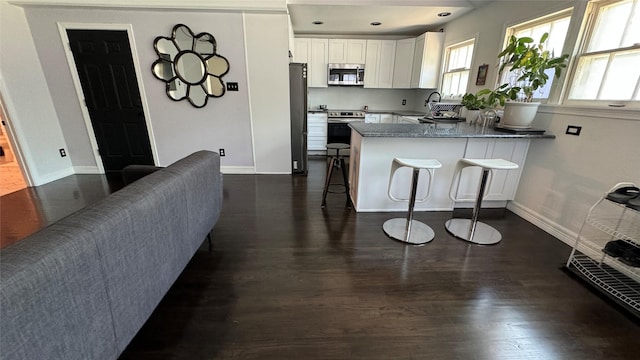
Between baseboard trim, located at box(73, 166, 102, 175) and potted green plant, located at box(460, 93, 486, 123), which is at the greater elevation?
potted green plant, located at box(460, 93, 486, 123)

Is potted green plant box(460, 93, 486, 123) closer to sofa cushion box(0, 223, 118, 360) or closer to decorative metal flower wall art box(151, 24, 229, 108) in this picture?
decorative metal flower wall art box(151, 24, 229, 108)

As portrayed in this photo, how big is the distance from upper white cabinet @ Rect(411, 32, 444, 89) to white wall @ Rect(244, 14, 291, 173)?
2.64 metres

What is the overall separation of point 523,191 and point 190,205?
3377mm

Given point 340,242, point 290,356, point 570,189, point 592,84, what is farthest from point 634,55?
point 290,356

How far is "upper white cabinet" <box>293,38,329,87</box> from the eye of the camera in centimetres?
532

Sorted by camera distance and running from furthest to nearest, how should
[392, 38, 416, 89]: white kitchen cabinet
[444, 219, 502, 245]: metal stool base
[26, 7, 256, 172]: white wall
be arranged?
[392, 38, 416, 89]: white kitchen cabinet, [26, 7, 256, 172]: white wall, [444, 219, 502, 245]: metal stool base

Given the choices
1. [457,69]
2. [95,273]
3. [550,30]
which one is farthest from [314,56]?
[95,273]

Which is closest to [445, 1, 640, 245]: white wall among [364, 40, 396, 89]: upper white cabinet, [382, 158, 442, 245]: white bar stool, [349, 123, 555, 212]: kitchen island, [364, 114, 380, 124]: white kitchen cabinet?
[349, 123, 555, 212]: kitchen island

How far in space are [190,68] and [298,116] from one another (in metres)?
1.71

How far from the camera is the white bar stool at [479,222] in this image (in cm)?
234

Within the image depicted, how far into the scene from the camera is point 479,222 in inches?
110

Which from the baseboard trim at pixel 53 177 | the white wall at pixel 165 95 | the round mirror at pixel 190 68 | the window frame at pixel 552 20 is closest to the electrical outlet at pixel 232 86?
the white wall at pixel 165 95

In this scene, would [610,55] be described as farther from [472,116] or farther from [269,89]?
[269,89]

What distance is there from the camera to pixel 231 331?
4.95ft
